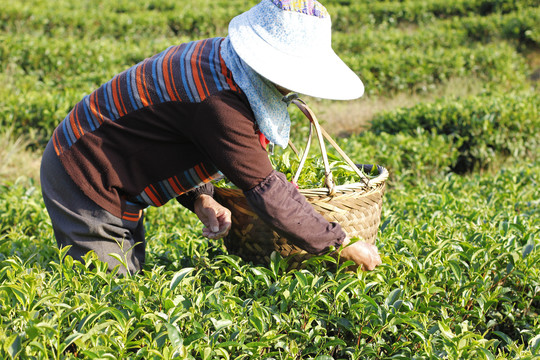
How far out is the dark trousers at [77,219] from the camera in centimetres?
203

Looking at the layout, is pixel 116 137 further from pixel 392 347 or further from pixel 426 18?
pixel 426 18

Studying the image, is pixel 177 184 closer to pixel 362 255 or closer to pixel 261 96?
pixel 261 96

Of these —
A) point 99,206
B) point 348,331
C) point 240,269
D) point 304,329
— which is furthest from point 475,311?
point 99,206

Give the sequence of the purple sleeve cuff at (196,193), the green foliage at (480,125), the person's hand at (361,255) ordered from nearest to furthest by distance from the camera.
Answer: the person's hand at (361,255) < the purple sleeve cuff at (196,193) < the green foliage at (480,125)

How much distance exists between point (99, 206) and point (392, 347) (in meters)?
1.23

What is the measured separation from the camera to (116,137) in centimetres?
194

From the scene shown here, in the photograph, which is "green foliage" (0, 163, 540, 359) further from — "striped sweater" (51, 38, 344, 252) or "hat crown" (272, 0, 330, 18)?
"hat crown" (272, 0, 330, 18)

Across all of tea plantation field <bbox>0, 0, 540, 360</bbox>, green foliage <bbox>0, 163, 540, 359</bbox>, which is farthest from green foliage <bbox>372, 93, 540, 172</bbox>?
green foliage <bbox>0, 163, 540, 359</bbox>

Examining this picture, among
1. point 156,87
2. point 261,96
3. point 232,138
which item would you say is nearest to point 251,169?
point 232,138

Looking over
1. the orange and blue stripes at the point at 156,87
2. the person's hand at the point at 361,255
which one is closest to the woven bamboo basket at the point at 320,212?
the person's hand at the point at 361,255

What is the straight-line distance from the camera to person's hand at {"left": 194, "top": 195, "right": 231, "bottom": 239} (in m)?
2.08

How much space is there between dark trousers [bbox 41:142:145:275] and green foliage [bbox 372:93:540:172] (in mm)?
4095

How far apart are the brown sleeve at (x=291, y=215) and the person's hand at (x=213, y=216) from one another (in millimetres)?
332

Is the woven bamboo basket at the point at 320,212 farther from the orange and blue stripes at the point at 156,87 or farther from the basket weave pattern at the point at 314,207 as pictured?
the orange and blue stripes at the point at 156,87
